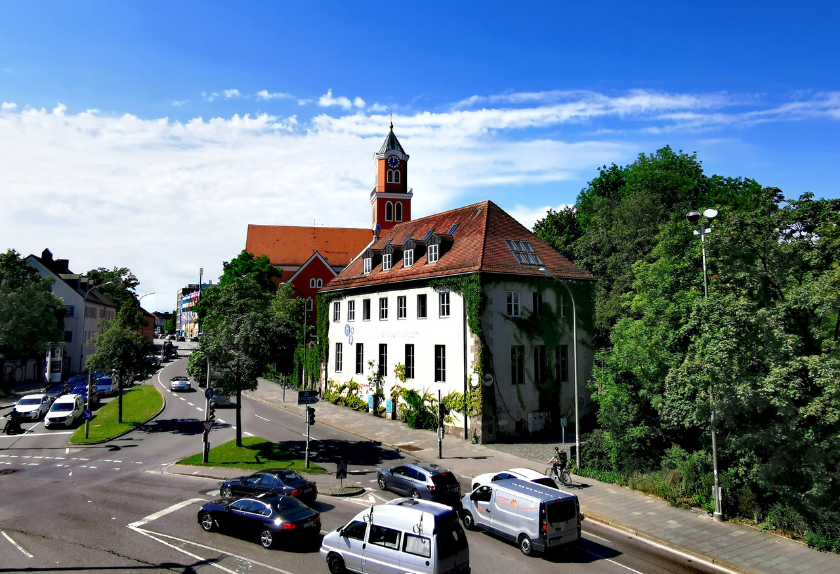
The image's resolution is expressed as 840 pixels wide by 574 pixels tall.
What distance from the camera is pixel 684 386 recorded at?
1947 cm

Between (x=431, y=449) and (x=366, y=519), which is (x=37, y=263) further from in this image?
(x=366, y=519)

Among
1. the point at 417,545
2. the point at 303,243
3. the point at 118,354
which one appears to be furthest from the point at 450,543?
the point at 303,243

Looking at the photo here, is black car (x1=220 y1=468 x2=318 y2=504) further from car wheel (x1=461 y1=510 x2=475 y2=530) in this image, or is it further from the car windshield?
the car windshield

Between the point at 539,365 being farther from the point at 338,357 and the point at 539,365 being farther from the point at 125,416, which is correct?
the point at 125,416

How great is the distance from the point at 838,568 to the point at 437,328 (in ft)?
75.1

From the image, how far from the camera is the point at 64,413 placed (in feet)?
117

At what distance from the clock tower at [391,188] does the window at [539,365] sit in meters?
43.6

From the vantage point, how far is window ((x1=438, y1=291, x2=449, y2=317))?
112 feet

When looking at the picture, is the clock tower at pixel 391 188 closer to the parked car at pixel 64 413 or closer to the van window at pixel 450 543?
the parked car at pixel 64 413

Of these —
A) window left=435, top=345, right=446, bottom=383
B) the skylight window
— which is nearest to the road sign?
window left=435, top=345, right=446, bottom=383

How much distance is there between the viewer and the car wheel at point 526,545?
15257 millimetres

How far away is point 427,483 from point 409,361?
56.7ft

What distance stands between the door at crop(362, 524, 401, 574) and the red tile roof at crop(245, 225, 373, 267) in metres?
77.3

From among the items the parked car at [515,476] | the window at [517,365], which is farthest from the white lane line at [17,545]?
the window at [517,365]
